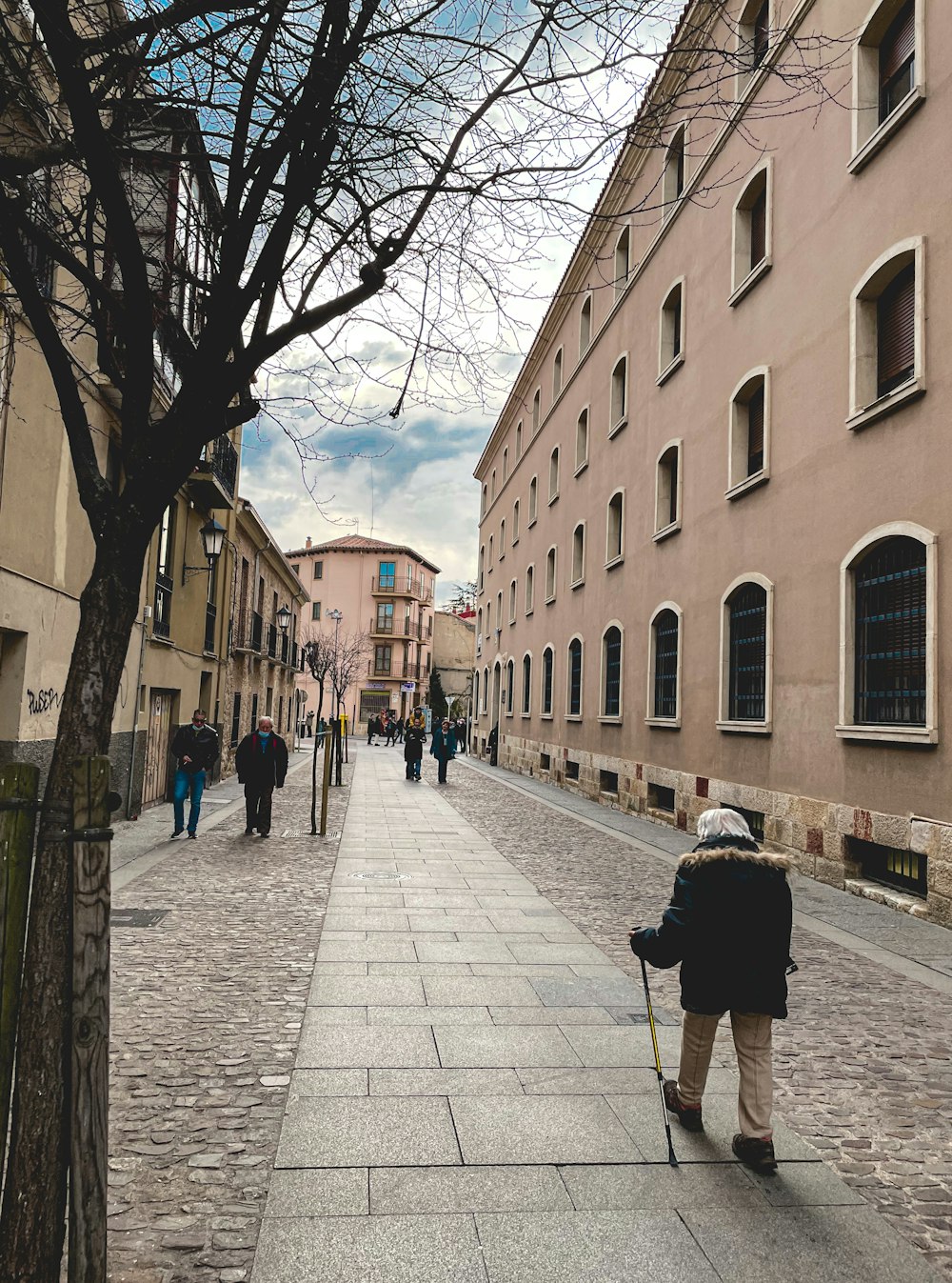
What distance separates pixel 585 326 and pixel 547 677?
984 centimetres

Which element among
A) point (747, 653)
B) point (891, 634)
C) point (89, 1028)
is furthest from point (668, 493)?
point (89, 1028)

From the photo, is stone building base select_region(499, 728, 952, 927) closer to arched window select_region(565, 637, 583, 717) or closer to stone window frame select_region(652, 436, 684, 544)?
arched window select_region(565, 637, 583, 717)

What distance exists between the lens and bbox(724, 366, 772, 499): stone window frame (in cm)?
1288

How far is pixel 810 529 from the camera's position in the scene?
37.9 feet

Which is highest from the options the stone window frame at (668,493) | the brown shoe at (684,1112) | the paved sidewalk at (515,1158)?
the stone window frame at (668,493)

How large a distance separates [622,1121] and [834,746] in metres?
7.50

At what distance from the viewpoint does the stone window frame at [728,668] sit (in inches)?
489

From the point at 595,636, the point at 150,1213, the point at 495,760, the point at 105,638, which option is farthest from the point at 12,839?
the point at 495,760

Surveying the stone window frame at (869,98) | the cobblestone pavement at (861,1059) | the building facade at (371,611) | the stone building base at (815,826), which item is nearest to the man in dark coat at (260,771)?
the cobblestone pavement at (861,1059)

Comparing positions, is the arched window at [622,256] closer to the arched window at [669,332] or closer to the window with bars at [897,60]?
the arched window at [669,332]

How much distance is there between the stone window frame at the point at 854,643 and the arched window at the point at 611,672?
952 centimetres

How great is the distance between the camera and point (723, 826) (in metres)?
3.86

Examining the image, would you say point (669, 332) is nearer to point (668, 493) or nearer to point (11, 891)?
point (668, 493)

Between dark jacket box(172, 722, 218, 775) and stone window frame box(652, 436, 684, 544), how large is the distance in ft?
28.8
